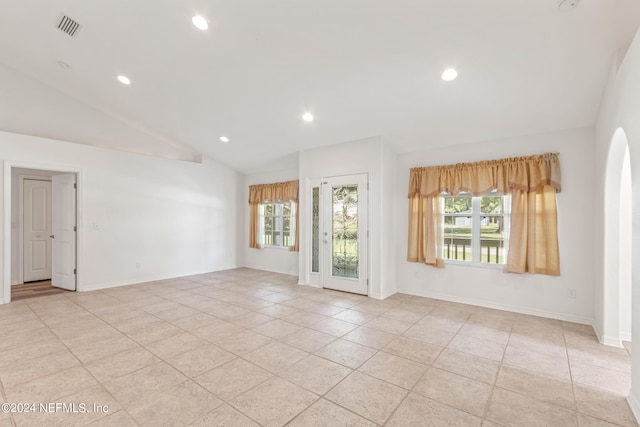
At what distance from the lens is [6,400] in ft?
6.92

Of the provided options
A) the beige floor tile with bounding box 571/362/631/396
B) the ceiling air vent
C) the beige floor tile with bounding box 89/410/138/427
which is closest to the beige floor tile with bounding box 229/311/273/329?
the beige floor tile with bounding box 89/410/138/427

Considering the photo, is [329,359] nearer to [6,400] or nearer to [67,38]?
[6,400]

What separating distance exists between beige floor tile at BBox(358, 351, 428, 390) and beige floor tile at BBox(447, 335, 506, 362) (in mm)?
644

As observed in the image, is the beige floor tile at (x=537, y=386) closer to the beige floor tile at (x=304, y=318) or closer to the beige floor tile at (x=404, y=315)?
the beige floor tile at (x=404, y=315)

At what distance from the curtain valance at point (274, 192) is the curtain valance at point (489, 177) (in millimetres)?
2730

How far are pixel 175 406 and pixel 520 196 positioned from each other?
4612 mm

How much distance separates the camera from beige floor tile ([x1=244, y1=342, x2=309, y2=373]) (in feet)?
8.68

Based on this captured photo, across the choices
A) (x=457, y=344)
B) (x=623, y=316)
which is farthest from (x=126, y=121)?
(x=623, y=316)

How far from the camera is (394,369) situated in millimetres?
2596

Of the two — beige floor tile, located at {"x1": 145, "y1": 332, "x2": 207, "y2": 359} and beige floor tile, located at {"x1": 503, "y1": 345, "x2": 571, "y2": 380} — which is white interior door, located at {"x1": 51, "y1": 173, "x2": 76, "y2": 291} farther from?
beige floor tile, located at {"x1": 503, "y1": 345, "x2": 571, "y2": 380}

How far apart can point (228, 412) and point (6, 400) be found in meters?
1.64

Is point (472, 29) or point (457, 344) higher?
point (472, 29)

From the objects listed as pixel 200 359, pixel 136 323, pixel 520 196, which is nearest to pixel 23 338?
pixel 136 323

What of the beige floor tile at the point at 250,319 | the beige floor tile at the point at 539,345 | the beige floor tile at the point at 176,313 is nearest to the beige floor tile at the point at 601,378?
the beige floor tile at the point at 539,345
